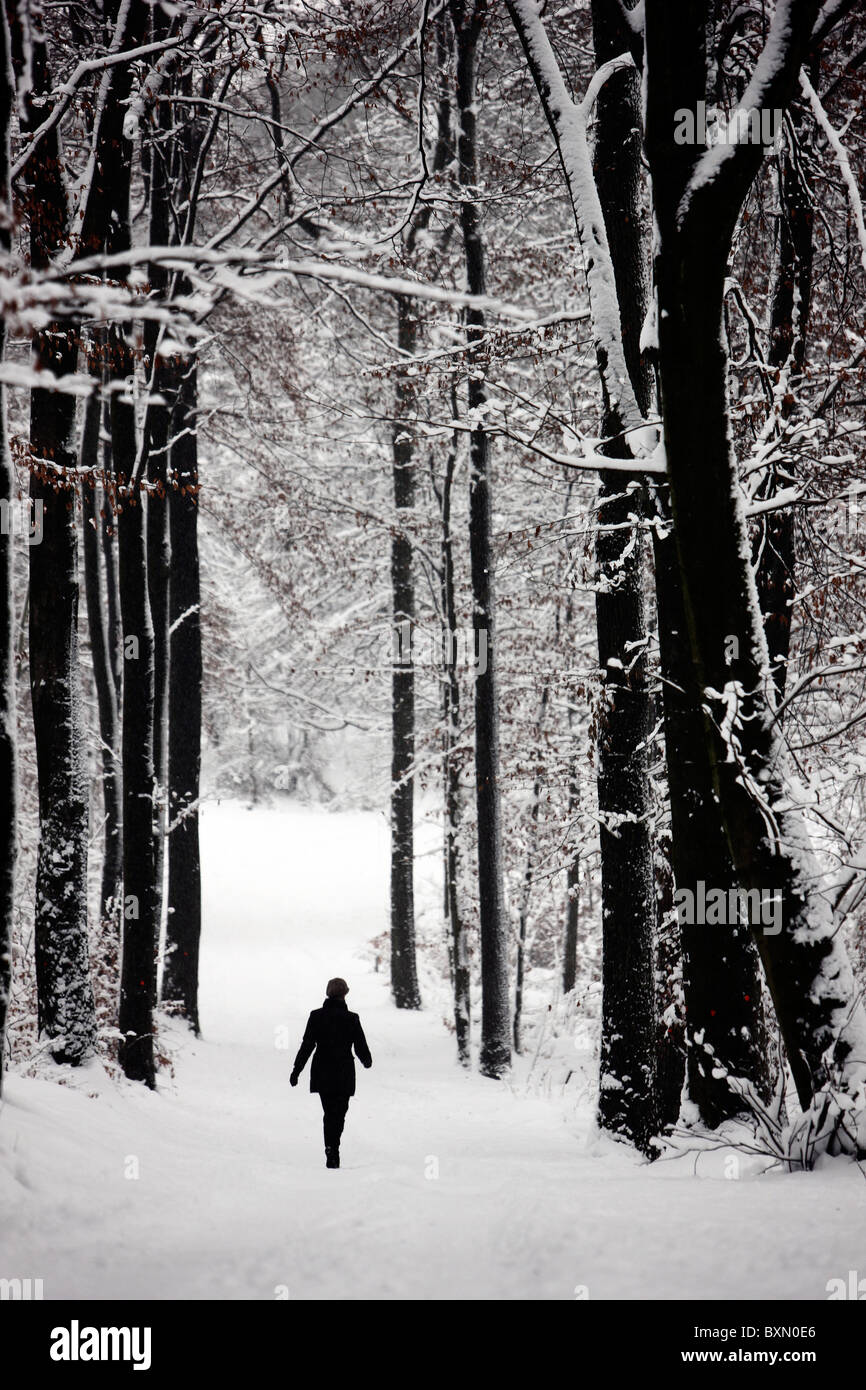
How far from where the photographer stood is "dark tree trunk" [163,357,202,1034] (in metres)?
13.0

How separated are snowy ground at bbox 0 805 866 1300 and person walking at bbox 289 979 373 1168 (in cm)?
35

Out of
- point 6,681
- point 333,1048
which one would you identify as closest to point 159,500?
point 333,1048

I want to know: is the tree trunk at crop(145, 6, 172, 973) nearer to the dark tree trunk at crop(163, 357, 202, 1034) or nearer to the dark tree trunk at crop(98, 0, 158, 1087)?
the dark tree trunk at crop(98, 0, 158, 1087)

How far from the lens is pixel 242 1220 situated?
4566 mm

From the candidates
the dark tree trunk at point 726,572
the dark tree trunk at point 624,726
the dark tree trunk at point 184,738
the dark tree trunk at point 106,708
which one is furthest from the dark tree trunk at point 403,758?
the dark tree trunk at point 726,572

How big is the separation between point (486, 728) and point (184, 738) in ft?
14.4

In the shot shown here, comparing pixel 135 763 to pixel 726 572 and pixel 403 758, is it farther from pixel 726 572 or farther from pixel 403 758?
pixel 403 758

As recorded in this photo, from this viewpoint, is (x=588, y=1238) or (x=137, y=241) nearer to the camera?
(x=588, y=1238)

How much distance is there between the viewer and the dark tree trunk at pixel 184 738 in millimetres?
12992

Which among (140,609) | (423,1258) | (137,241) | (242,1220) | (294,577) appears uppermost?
(137,241)

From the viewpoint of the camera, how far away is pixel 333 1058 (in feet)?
23.3
